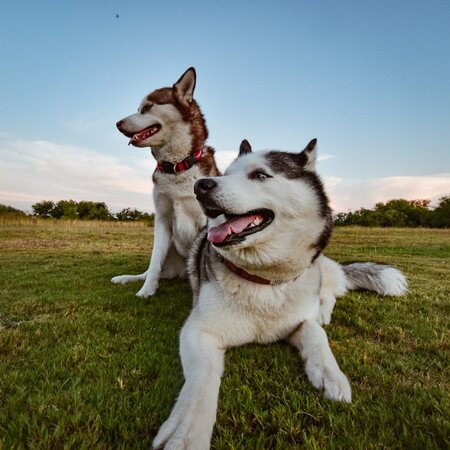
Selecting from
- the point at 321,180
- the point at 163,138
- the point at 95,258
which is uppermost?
the point at 163,138

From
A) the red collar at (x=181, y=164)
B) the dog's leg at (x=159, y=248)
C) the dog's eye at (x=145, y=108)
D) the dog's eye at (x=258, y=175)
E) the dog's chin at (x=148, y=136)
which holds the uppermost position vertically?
the dog's eye at (x=145, y=108)

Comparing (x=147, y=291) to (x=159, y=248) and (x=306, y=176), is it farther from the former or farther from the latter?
(x=306, y=176)

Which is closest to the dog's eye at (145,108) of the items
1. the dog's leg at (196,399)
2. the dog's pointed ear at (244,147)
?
the dog's pointed ear at (244,147)

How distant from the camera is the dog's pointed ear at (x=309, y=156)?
2.88 m

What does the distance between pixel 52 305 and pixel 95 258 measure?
198 inches

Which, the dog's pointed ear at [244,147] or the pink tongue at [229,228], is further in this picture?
the dog's pointed ear at [244,147]

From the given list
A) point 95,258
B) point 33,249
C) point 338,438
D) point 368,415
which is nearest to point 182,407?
point 338,438

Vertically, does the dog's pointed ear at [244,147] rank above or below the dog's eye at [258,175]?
above

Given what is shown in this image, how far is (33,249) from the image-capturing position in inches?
421

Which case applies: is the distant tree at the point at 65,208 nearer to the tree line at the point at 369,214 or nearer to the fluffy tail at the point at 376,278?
the tree line at the point at 369,214

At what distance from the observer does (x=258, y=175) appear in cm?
266

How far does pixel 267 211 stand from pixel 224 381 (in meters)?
1.23

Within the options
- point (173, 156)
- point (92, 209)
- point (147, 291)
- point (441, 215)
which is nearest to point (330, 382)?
point (147, 291)

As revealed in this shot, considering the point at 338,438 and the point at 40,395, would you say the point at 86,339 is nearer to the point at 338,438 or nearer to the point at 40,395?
the point at 40,395
